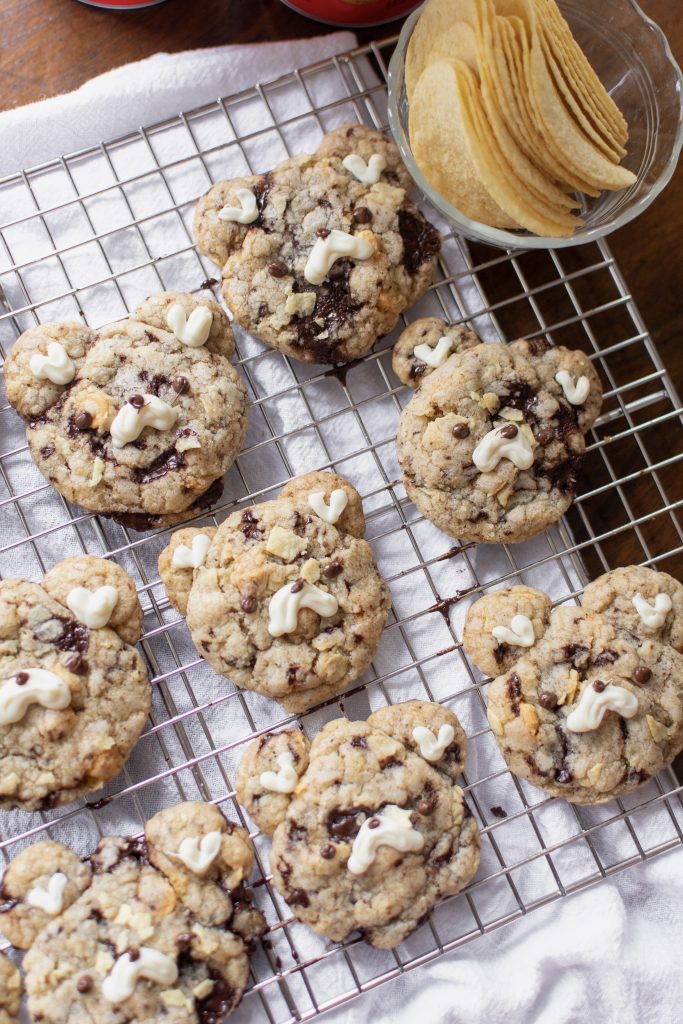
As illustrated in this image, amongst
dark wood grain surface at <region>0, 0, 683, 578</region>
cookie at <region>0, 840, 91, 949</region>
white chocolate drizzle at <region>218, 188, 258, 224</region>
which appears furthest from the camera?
dark wood grain surface at <region>0, 0, 683, 578</region>

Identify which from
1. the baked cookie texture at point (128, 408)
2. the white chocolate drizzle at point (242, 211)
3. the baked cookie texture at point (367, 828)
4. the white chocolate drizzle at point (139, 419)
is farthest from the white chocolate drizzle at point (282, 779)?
the white chocolate drizzle at point (242, 211)

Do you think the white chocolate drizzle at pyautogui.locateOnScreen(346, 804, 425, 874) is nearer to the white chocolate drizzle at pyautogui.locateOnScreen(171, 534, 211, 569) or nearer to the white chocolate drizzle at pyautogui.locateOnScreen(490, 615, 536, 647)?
the white chocolate drizzle at pyautogui.locateOnScreen(490, 615, 536, 647)

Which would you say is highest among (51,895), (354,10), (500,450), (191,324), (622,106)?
(354,10)

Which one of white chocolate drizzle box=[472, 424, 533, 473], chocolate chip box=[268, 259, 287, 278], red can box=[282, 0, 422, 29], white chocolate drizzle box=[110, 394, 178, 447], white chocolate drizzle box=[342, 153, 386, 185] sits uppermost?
red can box=[282, 0, 422, 29]

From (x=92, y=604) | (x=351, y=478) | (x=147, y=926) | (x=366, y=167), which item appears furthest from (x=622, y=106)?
(x=147, y=926)

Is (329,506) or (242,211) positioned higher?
(242,211)

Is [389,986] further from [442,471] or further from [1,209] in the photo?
[1,209]

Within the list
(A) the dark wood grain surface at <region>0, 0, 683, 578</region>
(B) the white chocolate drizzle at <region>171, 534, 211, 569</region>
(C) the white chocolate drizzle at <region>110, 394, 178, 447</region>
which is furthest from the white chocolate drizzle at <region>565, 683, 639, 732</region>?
(C) the white chocolate drizzle at <region>110, 394, 178, 447</region>

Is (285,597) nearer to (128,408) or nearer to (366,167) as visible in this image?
(128,408)
